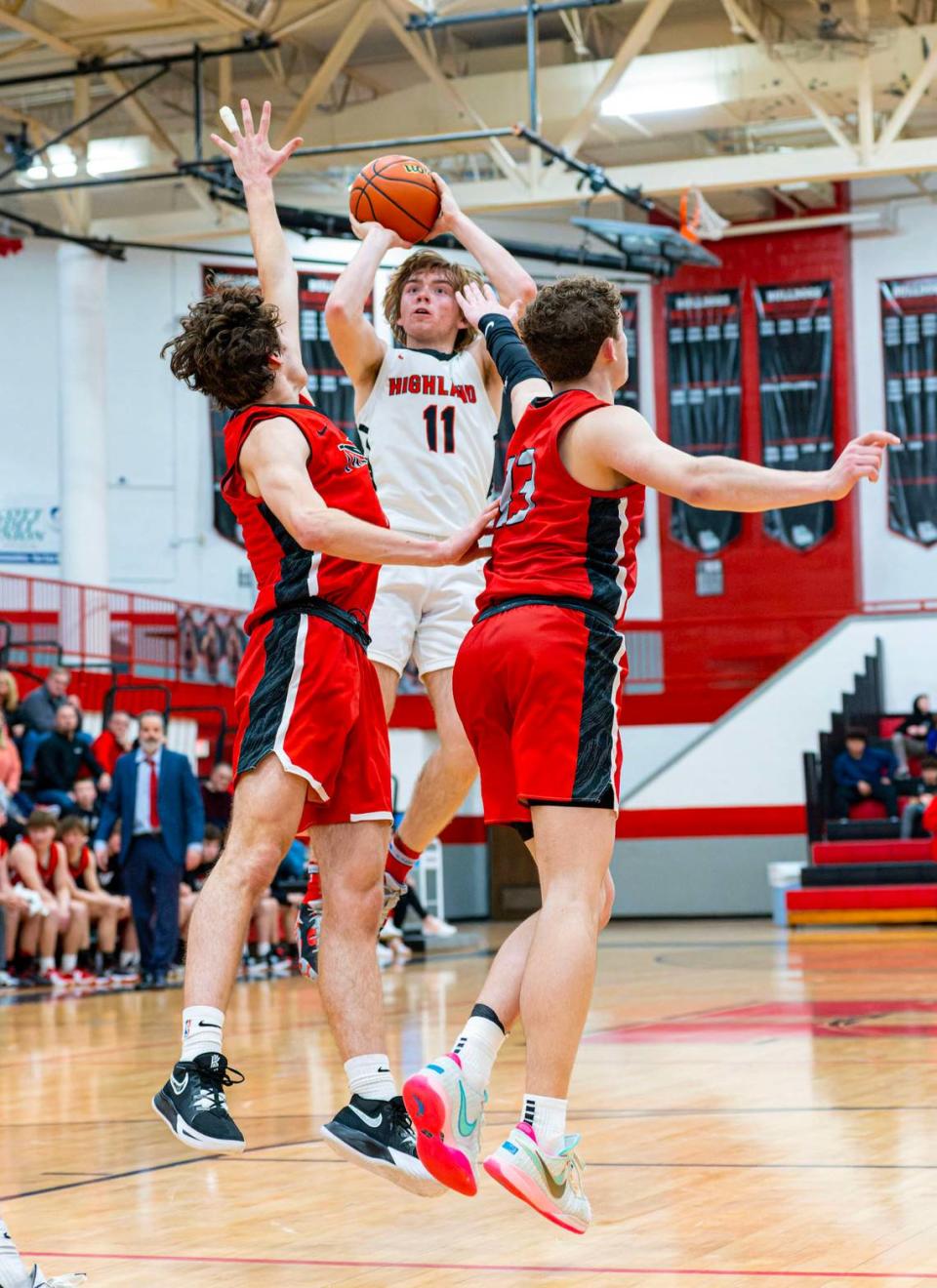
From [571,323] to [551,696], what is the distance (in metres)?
0.87

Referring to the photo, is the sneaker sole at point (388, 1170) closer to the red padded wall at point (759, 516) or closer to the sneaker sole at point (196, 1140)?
the sneaker sole at point (196, 1140)

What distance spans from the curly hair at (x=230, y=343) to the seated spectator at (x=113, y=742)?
10301 mm

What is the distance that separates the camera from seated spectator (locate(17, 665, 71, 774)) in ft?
45.5

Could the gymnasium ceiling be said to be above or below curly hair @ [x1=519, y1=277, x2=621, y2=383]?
above

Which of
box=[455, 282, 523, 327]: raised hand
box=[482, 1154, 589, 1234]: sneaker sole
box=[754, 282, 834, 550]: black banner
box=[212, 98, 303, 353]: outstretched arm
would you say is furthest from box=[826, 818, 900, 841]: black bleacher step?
box=[482, 1154, 589, 1234]: sneaker sole

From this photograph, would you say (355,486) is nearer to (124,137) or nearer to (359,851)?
(359,851)

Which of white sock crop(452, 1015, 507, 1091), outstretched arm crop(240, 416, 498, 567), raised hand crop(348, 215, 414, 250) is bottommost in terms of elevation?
white sock crop(452, 1015, 507, 1091)

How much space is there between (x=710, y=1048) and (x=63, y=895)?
21.9 ft

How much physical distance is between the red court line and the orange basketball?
9.59ft

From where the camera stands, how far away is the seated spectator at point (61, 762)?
1367 centimetres

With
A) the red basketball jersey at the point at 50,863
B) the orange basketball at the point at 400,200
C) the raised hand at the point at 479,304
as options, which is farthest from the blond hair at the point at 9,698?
the raised hand at the point at 479,304

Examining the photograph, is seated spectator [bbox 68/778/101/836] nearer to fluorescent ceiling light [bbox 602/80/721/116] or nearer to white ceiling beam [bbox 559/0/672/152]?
white ceiling beam [bbox 559/0/672/152]

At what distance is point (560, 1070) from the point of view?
3771 millimetres

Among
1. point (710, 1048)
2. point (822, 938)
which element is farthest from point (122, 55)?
point (710, 1048)
